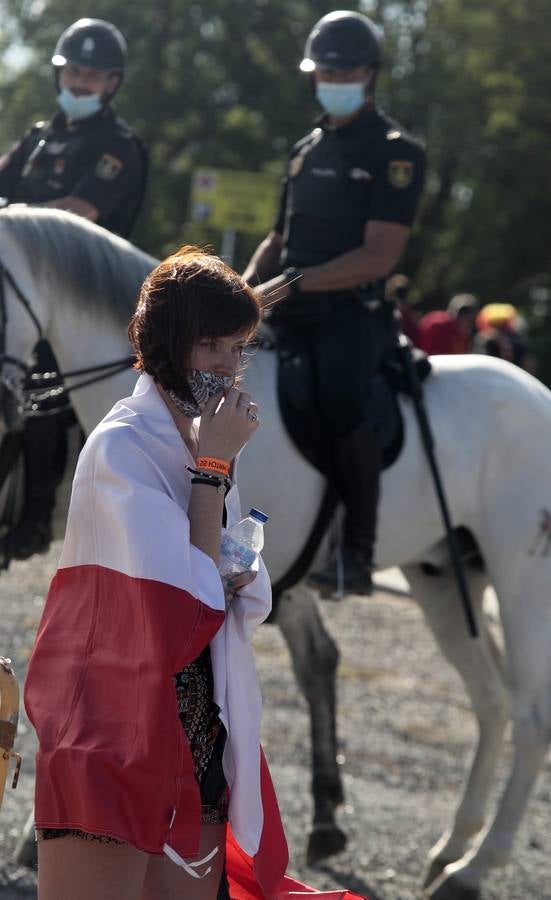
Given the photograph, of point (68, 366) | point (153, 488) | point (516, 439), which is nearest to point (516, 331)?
point (516, 439)

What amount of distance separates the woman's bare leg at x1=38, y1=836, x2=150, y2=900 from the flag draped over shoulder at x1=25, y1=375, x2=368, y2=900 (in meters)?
0.05

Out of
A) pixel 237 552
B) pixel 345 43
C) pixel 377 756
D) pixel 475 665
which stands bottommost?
pixel 377 756

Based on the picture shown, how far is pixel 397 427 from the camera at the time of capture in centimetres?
580

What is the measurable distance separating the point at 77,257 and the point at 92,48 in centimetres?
126

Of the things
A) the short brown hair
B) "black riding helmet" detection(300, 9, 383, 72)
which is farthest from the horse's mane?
the short brown hair

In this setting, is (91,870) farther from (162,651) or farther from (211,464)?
(211,464)

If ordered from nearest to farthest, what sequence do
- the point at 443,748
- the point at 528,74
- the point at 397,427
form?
1. the point at 397,427
2. the point at 443,748
3. the point at 528,74

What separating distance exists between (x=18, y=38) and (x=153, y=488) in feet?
91.6

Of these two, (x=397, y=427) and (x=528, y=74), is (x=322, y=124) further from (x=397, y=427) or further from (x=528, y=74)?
(x=528, y=74)

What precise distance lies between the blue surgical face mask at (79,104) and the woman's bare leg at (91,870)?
12.8 feet

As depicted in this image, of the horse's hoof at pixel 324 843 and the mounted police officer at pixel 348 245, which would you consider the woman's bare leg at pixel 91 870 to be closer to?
the mounted police officer at pixel 348 245

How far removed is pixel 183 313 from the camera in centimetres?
288

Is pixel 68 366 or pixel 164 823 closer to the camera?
pixel 164 823

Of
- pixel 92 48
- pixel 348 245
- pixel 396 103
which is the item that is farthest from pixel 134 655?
pixel 396 103
